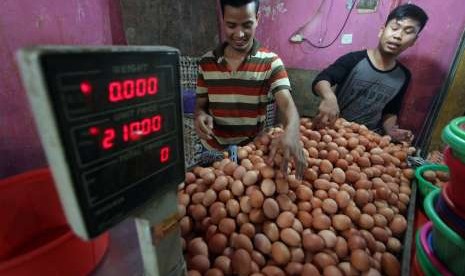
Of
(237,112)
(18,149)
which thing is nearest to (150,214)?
(237,112)

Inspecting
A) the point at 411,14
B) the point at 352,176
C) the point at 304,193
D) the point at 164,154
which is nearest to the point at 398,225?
the point at 352,176

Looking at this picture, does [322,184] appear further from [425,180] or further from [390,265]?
[425,180]

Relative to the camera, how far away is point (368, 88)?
83.4 inches

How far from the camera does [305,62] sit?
318 cm

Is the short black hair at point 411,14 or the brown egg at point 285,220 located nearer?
the brown egg at point 285,220

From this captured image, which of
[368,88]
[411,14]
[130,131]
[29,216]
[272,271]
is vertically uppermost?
[411,14]

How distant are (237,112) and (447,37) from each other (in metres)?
2.20

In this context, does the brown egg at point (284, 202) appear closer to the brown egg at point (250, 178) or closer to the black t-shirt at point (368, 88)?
the brown egg at point (250, 178)

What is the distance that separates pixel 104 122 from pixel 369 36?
300 centimetres

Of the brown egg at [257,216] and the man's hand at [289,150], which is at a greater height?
the man's hand at [289,150]

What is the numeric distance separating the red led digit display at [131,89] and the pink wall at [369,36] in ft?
9.43

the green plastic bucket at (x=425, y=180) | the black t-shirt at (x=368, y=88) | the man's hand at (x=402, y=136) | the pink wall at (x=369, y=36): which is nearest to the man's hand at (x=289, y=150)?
the green plastic bucket at (x=425, y=180)

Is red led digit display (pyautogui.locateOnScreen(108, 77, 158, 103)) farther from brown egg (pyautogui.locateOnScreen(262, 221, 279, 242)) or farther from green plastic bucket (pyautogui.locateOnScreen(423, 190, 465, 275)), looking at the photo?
green plastic bucket (pyautogui.locateOnScreen(423, 190, 465, 275))

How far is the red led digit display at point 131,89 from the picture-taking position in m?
0.41
